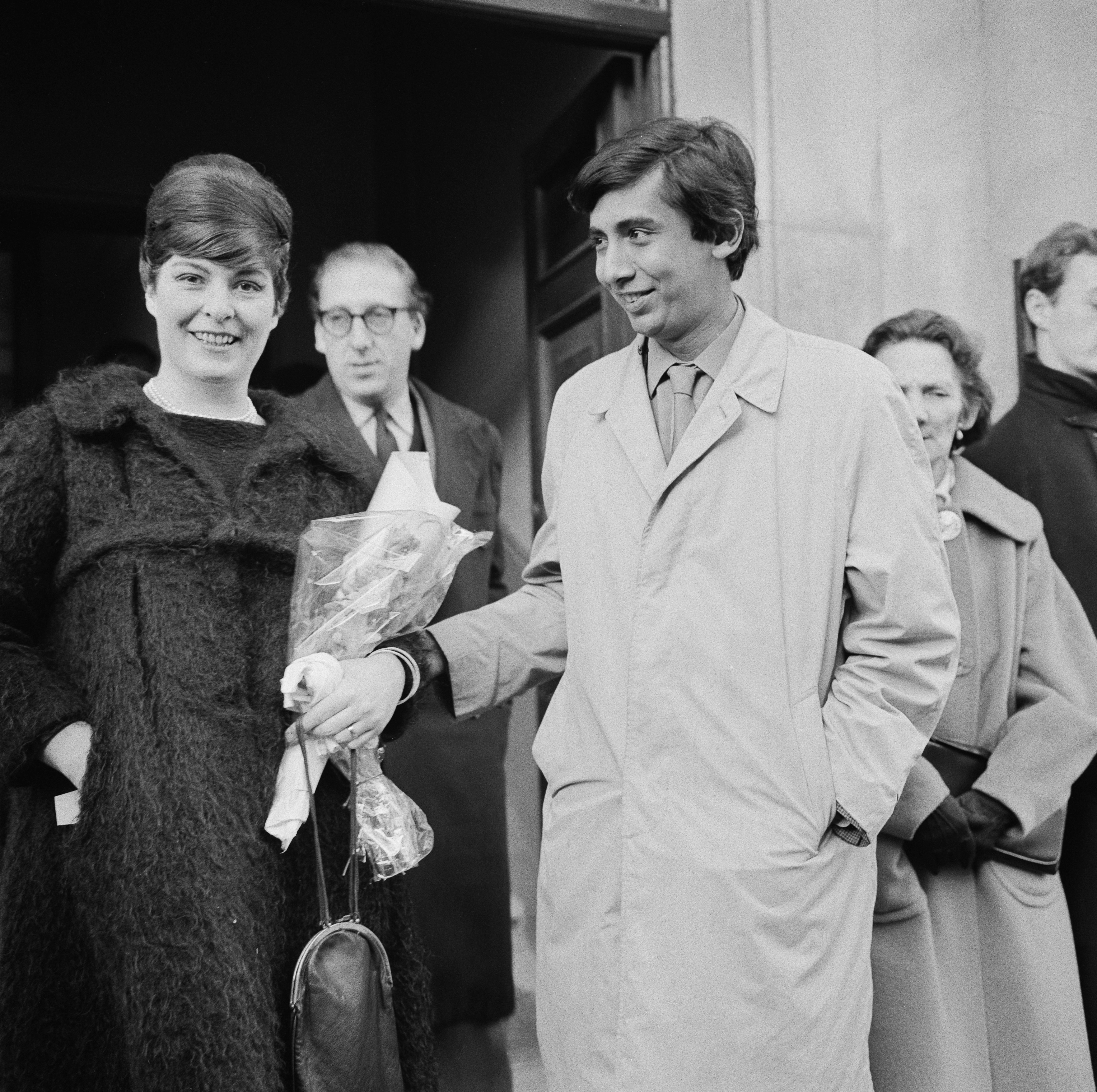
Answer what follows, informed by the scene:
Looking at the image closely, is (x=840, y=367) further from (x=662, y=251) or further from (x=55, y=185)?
(x=55, y=185)

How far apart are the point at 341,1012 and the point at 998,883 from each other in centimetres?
151

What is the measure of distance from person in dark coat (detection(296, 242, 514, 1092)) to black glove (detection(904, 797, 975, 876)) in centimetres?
144

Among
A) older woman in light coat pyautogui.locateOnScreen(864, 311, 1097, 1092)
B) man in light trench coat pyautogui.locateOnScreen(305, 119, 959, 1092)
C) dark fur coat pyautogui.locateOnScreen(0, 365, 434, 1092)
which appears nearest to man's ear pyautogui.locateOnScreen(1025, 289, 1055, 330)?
older woman in light coat pyautogui.locateOnScreen(864, 311, 1097, 1092)

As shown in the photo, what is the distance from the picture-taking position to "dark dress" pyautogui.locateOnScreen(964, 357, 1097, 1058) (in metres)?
3.40

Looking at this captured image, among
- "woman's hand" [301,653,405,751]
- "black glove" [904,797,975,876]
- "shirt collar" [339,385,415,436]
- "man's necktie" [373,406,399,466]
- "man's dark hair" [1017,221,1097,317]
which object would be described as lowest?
"black glove" [904,797,975,876]

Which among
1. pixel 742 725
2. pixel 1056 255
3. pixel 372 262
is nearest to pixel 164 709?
pixel 742 725

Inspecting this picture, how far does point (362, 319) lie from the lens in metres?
3.71

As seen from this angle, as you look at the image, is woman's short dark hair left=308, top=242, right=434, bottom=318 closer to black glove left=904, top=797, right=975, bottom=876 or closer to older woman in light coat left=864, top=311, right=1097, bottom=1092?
older woman in light coat left=864, top=311, right=1097, bottom=1092

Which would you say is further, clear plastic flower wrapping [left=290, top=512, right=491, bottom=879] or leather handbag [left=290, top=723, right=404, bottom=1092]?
clear plastic flower wrapping [left=290, top=512, right=491, bottom=879]

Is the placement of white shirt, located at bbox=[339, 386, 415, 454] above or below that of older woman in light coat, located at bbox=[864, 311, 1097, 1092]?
above

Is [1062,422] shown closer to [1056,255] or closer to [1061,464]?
[1061,464]

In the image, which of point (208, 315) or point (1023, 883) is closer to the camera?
point (208, 315)

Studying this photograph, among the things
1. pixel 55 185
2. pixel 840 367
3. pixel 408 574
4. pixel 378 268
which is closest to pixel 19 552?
pixel 408 574

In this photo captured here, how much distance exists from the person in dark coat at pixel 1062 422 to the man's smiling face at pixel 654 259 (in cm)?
150
